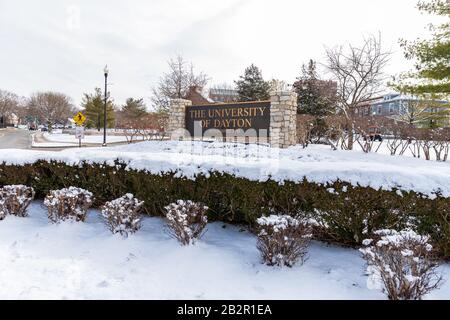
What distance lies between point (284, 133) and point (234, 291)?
1139 cm

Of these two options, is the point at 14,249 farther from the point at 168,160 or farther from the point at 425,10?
the point at 425,10

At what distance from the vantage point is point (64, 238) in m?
4.34

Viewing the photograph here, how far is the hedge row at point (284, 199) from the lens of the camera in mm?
3525

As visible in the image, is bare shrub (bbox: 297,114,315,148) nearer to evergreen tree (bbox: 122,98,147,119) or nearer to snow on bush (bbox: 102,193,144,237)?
snow on bush (bbox: 102,193,144,237)

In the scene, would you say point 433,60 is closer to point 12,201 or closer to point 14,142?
point 12,201

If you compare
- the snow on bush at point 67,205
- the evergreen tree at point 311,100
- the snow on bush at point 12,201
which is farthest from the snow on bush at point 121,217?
the evergreen tree at point 311,100

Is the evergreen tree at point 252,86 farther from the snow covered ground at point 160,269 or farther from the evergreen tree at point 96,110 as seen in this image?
the snow covered ground at point 160,269

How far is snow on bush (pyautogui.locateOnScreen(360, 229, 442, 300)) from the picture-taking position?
2.61 meters

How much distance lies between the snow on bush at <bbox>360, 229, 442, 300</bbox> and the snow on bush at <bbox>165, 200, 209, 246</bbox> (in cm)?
207

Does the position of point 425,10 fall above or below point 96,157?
above

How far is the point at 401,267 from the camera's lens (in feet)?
8.59

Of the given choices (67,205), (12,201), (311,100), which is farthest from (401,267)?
(311,100)

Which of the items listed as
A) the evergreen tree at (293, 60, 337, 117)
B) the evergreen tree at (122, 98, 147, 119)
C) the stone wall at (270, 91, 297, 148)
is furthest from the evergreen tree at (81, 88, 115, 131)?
the stone wall at (270, 91, 297, 148)
